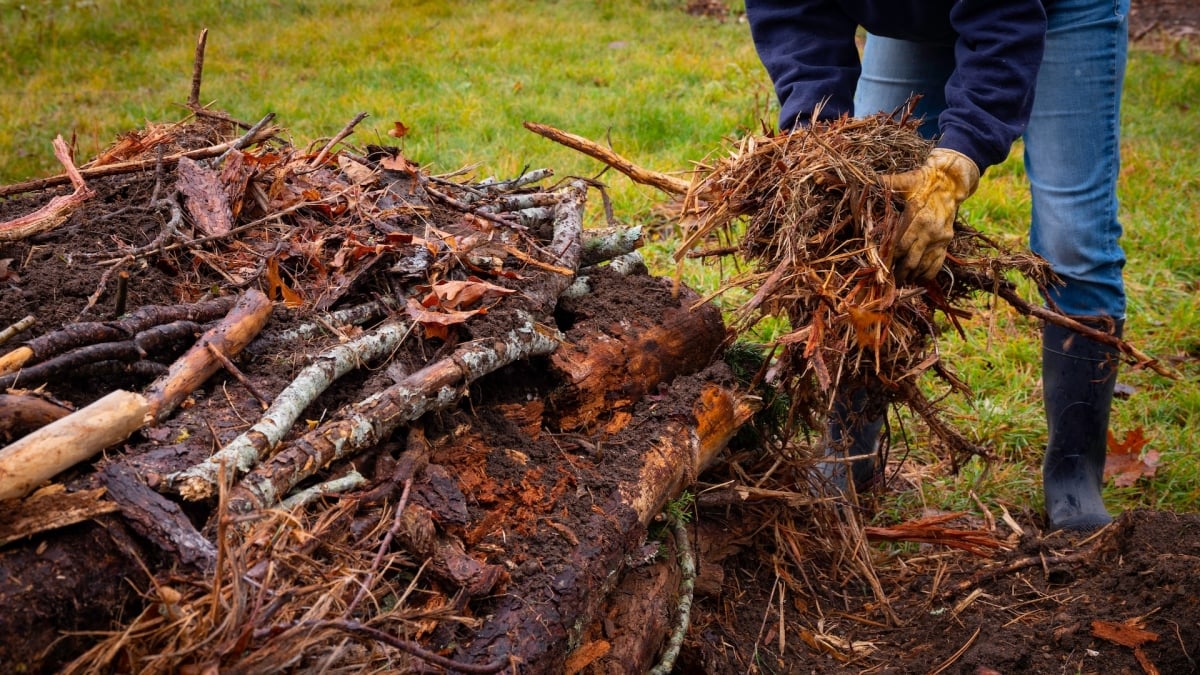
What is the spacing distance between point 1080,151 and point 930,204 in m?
0.81

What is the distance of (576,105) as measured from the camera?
22.4 feet

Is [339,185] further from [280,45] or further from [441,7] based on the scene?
[441,7]

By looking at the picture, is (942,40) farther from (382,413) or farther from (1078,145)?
(382,413)

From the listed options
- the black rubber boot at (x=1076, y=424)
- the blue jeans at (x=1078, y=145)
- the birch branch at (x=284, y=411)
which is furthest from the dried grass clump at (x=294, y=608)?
the black rubber boot at (x=1076, y=424)

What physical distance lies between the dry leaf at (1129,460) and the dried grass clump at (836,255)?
1.34 metres

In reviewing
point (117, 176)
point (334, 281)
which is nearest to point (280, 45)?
point (117, 176)

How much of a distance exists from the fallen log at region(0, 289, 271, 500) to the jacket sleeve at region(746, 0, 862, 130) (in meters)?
1.76

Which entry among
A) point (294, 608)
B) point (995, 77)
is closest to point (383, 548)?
point (294, 608)

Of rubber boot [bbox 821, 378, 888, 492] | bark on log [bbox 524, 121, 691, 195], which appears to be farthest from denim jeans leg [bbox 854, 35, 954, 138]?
rubber boot [bbox 821, 378, 888, 492]

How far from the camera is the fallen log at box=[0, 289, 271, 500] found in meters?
1.57

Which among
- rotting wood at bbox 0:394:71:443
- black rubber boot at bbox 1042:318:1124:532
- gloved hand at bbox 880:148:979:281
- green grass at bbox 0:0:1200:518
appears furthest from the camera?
green grass at bbox 0:0:1200:518

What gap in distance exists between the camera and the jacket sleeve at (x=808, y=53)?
290 cm

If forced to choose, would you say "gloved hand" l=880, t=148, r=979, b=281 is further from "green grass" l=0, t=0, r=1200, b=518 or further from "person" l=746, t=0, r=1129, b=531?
"green grass" l=0, t=0, r=1200, b=518

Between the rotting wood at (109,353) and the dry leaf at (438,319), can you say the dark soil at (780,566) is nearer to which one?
the rotting wood at (109,353)
